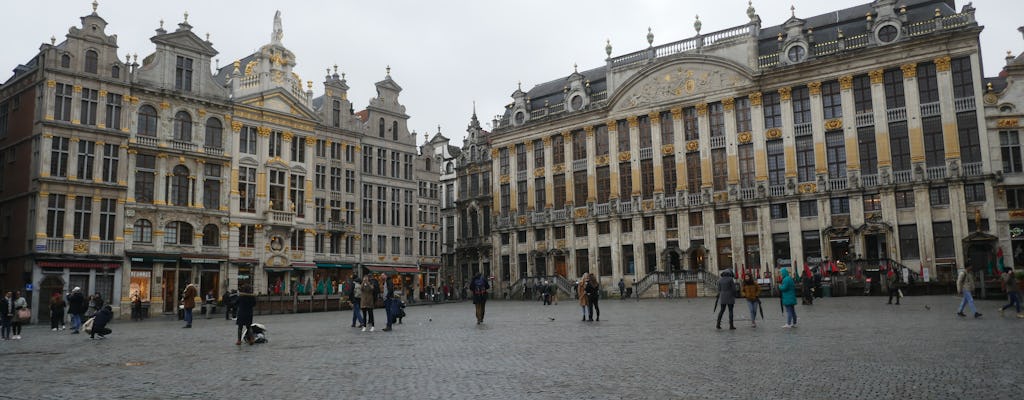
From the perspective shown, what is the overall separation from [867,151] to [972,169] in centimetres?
613

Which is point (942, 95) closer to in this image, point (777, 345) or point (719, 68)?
point (719, 68)

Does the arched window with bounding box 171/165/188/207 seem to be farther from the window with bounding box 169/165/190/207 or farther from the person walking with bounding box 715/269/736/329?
the person walking with bounding box 715/269/736/329

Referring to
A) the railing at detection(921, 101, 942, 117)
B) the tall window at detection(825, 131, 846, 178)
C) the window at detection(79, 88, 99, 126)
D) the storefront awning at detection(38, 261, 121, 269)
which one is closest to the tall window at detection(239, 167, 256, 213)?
the storefront awning at detection(38, 261, 121, 269)

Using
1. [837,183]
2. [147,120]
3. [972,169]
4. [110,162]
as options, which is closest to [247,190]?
[147,120]

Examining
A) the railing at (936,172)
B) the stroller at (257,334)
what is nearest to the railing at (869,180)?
the railing at (936,172)

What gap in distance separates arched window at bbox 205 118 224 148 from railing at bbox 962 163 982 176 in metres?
48.6

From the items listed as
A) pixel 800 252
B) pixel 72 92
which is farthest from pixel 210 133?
pixel 800 252

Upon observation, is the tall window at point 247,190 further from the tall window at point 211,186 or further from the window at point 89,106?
the window at point 89,106

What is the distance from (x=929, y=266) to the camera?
44.3 metres

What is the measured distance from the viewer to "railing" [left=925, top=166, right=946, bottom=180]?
147 feet

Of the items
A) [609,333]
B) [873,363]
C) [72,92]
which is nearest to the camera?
[873,363]

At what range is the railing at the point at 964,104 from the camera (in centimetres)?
4456

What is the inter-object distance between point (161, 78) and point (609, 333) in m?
40.1

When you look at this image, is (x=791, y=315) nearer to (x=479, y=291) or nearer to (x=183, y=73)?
(x=479, y=291)
